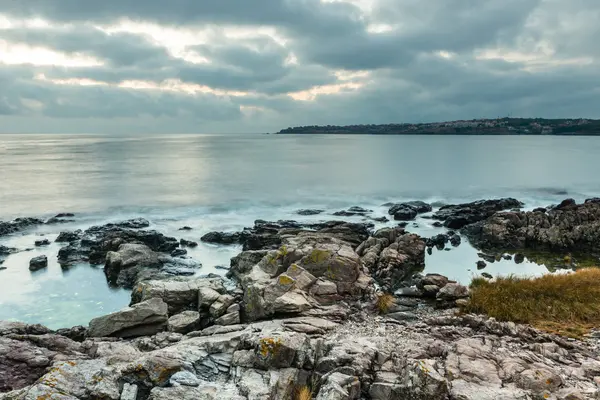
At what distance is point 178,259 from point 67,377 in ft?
70.2

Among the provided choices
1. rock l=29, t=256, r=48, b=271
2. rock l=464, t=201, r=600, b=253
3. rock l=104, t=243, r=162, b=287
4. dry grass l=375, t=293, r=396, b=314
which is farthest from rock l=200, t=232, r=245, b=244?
rock l=464, t=201, r=600, b=253

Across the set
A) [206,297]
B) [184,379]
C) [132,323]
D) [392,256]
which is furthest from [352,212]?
[184,379]

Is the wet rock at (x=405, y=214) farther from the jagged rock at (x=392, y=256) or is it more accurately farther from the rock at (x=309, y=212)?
the jagged rock at (x=392, y=256)

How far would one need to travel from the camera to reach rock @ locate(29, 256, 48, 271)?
3012cm

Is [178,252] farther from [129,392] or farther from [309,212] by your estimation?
[129,392]

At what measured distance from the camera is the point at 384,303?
60.3 ft

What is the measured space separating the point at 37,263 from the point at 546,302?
32021mm

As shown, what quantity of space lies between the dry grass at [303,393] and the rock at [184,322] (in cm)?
813

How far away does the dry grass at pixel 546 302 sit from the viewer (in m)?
15.4

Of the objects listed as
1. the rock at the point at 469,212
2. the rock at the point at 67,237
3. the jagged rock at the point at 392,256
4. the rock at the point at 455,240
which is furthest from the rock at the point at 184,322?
the rock at the point at 469,212

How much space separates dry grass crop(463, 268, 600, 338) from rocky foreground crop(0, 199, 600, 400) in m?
1.07

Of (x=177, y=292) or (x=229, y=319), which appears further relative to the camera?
(x=177, y=292)

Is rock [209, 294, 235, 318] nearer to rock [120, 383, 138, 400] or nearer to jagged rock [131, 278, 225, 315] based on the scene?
jagged rock [131, 278, 225, 315]

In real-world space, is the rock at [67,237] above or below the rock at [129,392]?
below
